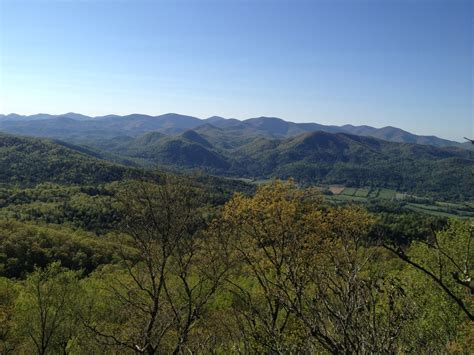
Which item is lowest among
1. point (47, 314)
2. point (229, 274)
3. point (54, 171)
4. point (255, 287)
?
point (54, 171)

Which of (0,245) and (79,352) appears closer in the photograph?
(79,352)

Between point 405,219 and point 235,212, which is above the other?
point 235,212

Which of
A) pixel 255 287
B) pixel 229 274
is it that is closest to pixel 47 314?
pixel 229 274

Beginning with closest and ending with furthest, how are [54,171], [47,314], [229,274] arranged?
1. [229,274]
2. [47,314]
3. [54,171]

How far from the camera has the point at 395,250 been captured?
3943mm

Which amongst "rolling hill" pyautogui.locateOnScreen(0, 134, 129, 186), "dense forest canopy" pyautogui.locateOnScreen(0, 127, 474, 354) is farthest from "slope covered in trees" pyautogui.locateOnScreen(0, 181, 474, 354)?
"rolling hill" pyautogui.locateOnScreen(0, 134, 129, 186)

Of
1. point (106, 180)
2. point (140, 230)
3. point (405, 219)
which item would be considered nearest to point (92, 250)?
point (140, 230)

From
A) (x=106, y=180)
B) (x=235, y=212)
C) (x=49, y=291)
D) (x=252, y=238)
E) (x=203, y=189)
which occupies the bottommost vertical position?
(x=106, y=180)

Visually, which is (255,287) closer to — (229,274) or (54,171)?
(229,274)

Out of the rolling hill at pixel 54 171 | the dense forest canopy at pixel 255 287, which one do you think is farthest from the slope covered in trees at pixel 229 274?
the rolling hill at pixel 54 171

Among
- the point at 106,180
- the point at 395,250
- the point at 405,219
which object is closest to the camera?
the point at 395,250

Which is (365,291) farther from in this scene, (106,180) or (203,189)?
(106,180)

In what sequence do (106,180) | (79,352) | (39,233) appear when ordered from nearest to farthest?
(79,352) < (39,233) < (106,180)

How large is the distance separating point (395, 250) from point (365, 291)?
3174 millimetres
